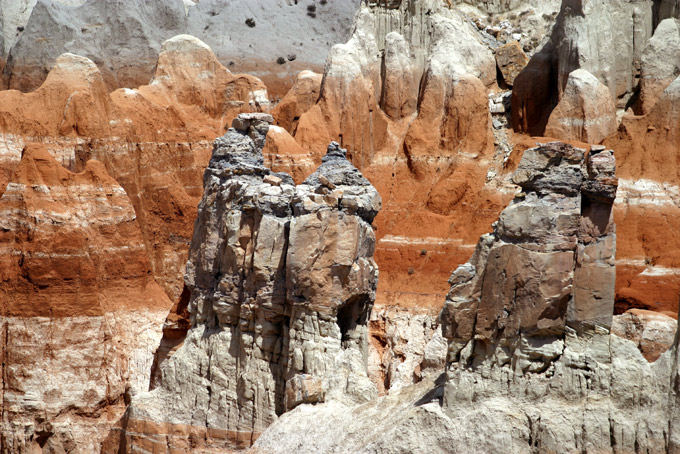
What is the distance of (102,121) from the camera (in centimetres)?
4156

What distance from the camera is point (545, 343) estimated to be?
21000 millimetres

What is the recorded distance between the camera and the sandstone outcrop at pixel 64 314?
33656 mm

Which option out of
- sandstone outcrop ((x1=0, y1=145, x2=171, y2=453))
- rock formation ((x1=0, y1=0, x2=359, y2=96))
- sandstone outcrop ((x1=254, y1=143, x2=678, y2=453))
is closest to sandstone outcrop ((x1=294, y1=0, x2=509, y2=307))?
sandstone outcrop ((x1=0, y1=145, x2=171, y2=453))

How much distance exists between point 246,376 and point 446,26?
2316 cm

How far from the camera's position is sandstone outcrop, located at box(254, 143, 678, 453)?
2039 centimetres

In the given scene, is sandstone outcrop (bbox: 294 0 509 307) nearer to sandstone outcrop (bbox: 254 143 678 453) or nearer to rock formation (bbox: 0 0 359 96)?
rock formation (bbox: 0 0 359 96)

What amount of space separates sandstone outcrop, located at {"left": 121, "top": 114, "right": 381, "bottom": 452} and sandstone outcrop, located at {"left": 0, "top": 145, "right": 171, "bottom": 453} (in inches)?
205

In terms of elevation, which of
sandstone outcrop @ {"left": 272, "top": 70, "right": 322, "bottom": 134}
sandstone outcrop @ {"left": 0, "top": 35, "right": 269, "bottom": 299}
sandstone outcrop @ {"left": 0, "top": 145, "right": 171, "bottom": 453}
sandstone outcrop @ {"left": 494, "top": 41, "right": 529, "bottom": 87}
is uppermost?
sandstone outcrop @ {"left": 494, "top": 41, "right": 529, "bottom": 87}

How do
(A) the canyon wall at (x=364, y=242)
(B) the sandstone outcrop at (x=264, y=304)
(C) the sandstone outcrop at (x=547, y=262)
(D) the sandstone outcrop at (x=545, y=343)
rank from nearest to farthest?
(D) the sandstone outcrop at (x=545, y=343), (C) the sandstone outcrop at (x=547, y=262), (A) the canyon wall at (x=364, y=242), (B) the sandstone outcrop at (x=264, y=304)

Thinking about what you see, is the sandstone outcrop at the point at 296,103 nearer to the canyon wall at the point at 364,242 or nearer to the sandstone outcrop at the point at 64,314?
the canyon wall at the point at 364,242

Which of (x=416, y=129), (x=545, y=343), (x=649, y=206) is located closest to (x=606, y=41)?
(x=649, y=206)

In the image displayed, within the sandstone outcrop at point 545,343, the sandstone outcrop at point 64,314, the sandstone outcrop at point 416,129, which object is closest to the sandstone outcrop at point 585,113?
the sandstone outcrop at point 416,129

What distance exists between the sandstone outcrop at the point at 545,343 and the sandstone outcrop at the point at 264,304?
435cm

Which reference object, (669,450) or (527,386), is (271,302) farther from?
(669,450)
